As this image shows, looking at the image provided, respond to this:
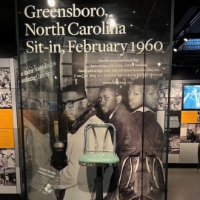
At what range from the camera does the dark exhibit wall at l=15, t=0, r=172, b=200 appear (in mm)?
2143

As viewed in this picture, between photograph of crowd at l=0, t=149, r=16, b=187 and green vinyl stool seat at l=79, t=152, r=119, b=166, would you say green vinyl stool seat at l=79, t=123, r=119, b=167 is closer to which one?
green vinyl stool seat at l=79, t=152, r=119, b=166

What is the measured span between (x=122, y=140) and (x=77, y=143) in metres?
0.64

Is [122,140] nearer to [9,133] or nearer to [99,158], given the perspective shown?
[99,158]

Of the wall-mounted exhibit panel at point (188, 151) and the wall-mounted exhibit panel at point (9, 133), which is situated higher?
the wall-mounted exhibit panel at point (9, 133)

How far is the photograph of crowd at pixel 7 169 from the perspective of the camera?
3.12 metres

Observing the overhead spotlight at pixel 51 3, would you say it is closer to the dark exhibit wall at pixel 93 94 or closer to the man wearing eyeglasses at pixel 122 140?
→ the dark exhibit wall at pixel 93 94

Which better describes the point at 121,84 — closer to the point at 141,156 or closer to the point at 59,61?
the point at 59,61

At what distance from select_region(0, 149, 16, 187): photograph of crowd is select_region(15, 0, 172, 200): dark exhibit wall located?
84 cm

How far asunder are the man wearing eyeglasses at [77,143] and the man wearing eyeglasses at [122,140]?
7.1 inches

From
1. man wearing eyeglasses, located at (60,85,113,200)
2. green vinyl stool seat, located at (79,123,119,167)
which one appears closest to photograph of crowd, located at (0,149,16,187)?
man wearing eyeglasses, located at (60,85,113,200)

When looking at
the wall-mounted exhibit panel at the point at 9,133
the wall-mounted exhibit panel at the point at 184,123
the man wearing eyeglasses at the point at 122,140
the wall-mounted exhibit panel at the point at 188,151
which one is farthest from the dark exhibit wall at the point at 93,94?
the wall-mounted exhibit panel at the point at 188,151

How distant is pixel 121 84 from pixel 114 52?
43 centimetres

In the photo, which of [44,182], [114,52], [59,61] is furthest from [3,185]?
[114,52]

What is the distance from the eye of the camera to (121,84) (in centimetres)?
229
